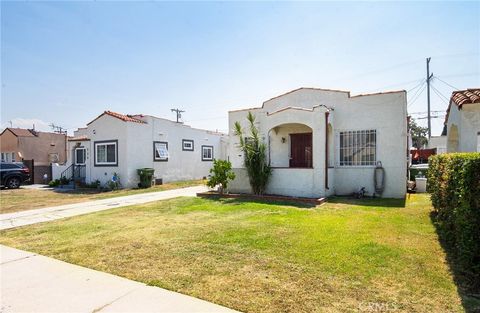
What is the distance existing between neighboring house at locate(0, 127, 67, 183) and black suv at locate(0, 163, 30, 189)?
891 centimetres

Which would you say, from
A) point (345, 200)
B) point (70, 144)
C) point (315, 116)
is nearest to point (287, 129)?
point (315, 116)

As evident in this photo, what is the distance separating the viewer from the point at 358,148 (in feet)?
41.1

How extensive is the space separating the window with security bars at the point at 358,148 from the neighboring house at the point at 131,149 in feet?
42.5

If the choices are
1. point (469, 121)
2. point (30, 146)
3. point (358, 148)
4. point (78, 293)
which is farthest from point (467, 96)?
point (30, 146)

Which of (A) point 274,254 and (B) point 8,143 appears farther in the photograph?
(B) point 8,143

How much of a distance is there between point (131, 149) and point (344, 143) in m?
13.1

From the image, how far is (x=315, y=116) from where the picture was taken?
1162 cm

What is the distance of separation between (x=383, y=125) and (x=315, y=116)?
307 cm

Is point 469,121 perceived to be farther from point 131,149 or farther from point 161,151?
point 161,151

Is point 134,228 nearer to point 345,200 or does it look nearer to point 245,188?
point 245,188

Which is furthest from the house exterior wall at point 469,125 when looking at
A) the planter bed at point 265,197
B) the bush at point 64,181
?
the bush at point 64,181

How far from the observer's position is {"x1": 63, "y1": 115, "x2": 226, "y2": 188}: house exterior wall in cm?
1789

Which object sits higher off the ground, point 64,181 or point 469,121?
point 469,121

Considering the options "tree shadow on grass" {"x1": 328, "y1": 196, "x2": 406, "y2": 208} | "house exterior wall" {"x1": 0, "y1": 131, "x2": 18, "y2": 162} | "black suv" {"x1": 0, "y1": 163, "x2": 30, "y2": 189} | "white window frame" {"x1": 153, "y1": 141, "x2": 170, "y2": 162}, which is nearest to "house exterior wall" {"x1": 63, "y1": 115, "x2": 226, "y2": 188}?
"white window frame" {"x1": 153, "y1": 141, "x2": 170, "y2": 162}
